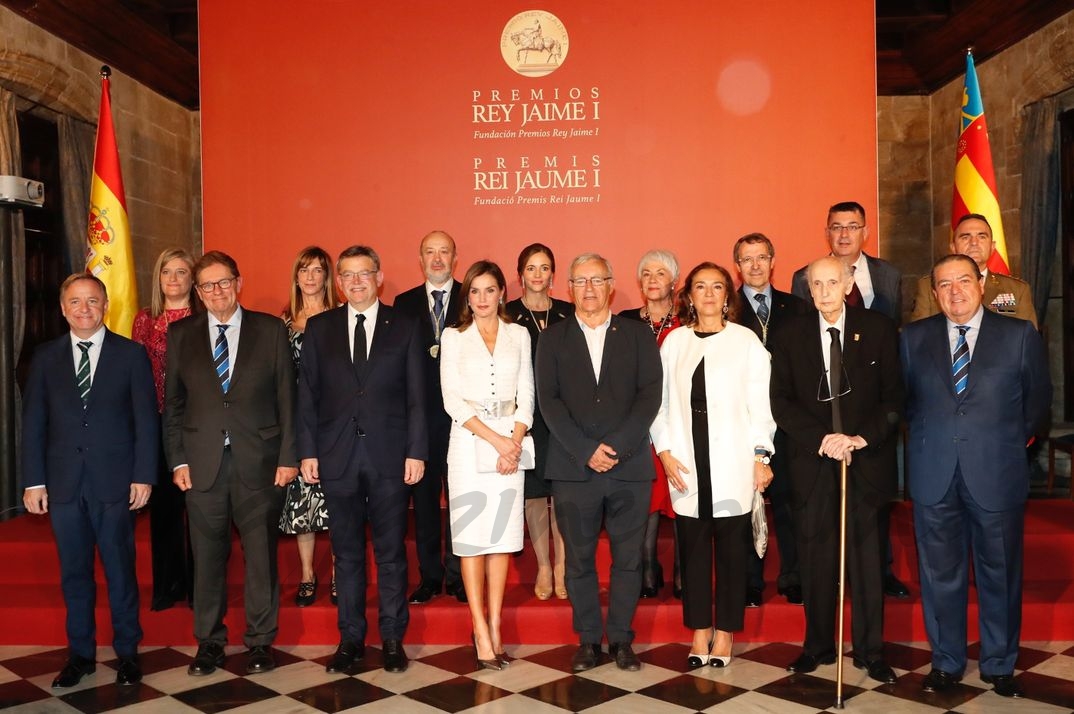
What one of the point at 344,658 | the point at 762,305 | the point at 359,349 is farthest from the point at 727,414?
the point at 344,658

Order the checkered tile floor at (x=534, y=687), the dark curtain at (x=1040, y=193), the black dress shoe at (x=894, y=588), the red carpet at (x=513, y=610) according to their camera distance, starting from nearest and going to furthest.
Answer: the checkered tile floor at (x=534, y=687)
the red carpet at (x=513, y=610)
the black dress shoe at (x=894, y=588)
the dark curtain at (x=1040, y=193)

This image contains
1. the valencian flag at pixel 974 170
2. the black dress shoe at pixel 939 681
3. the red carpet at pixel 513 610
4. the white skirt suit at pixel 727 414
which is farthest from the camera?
the valencian flag at pixel 974 170

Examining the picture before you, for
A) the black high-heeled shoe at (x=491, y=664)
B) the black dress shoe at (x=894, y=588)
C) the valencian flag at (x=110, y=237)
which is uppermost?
the valencian flag at (x=110, y=237)

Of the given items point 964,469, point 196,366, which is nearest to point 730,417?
point 964,469

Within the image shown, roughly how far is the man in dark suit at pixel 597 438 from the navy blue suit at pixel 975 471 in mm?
983

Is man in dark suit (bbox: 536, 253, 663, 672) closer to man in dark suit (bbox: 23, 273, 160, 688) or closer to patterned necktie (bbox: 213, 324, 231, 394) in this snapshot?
patterned necktie (bbox: 213, 324, 231, 394)

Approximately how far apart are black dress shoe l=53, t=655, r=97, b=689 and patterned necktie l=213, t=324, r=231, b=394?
1.22 metres

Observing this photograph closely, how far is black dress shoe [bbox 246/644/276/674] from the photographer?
11.8 feet

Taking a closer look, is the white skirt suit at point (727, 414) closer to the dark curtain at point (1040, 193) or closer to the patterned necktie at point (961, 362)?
the patterned necktie at point (961, 362)

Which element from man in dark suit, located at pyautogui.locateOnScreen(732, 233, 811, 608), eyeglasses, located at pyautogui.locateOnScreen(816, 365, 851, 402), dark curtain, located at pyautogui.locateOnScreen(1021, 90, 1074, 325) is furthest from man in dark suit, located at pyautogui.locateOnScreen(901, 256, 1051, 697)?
dark curtain, located at pyautogui.locateOnScreen(1021, 90, 1074, 325)

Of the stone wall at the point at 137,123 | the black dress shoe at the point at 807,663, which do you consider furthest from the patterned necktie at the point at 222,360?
the stone wall at the point at 137,123

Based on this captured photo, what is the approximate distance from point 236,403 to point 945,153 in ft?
25.0

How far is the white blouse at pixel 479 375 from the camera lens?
355 cm

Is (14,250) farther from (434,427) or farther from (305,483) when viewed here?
(434,427)
